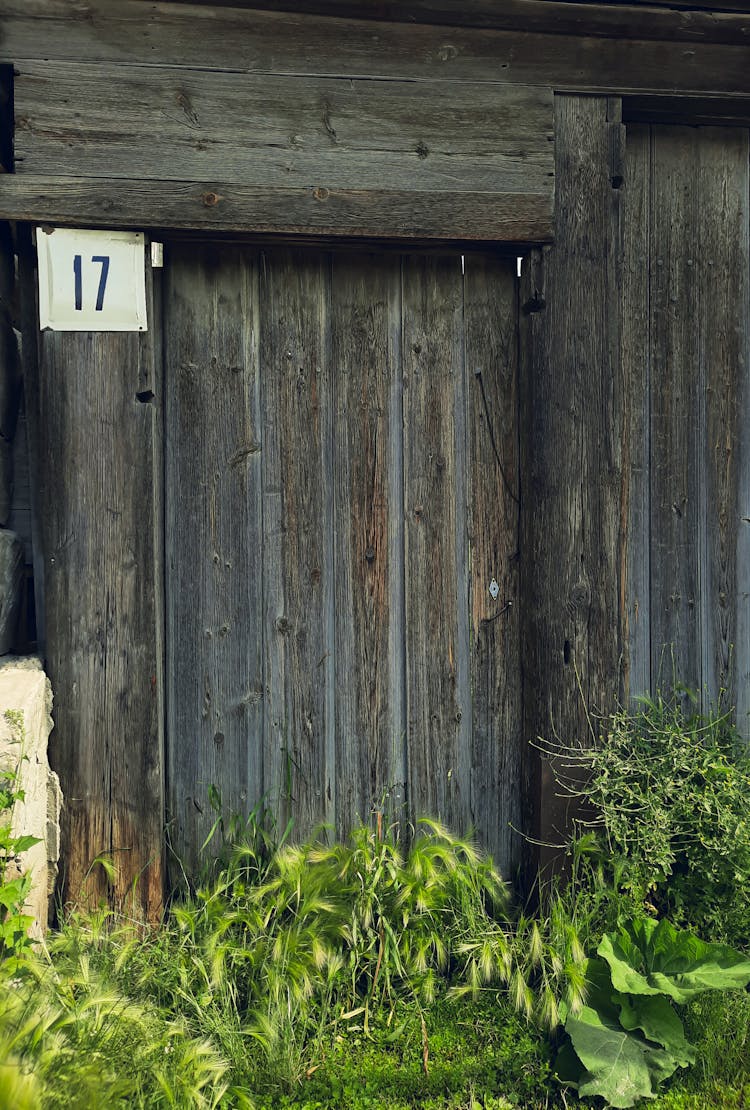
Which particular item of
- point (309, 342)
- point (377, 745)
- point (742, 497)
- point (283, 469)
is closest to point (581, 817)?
point (377, 745)

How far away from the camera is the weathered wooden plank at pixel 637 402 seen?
299 centimetres

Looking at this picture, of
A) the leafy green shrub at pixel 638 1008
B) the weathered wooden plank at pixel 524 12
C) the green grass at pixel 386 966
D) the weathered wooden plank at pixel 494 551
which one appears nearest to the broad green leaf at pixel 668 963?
the leafy green shrub at pixel 638 1008

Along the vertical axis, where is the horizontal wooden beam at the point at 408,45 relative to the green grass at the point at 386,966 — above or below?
above

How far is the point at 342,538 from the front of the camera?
9.52 feet

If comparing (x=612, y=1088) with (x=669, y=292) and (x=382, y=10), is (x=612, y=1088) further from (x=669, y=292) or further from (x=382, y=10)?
(x=382, y=10)

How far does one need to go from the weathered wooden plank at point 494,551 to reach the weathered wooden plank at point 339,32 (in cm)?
66

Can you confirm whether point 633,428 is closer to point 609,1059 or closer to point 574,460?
point 574,460

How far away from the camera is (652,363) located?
3.04 meters

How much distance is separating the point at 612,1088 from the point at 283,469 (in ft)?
6.62

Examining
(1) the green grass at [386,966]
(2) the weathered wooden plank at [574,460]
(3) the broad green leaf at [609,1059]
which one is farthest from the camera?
(2) the weathered wooden plank at [574,460]

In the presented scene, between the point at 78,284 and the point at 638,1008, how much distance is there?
2.64 m

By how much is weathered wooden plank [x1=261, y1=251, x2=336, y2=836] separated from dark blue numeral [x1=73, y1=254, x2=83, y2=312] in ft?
1.91

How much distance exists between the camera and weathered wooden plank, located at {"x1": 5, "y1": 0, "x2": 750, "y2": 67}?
8.36ft

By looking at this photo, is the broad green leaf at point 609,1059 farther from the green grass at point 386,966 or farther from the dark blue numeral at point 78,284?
the dark blue numeral at point 78,284
